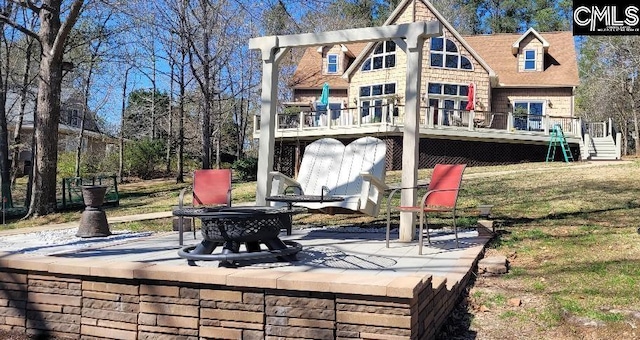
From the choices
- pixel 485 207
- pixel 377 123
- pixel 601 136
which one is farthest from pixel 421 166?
pixel 485 207

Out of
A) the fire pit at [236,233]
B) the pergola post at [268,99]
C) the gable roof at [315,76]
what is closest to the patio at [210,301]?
the fire pit at [236,233]

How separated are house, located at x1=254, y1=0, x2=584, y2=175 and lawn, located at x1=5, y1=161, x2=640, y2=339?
30.9ft

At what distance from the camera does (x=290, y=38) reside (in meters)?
6.58

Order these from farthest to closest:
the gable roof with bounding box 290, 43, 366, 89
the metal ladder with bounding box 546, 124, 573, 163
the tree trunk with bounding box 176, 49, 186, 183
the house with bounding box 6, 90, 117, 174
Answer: the house with bounding box 6, 90, 117, 174 < the gable roof with bounding box 290, 43, 366, 89 < the tree trunk with bounding box 176, 49, 186, 183 < the metal ladder with bounding box 546, 124, 573, 163

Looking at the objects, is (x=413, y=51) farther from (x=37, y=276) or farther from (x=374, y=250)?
(x=37, y=276)

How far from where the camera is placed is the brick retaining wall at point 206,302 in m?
2.50

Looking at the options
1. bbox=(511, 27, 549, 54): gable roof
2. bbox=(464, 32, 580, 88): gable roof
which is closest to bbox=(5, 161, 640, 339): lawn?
bbox=(464, 32, 580, 88): gable roof

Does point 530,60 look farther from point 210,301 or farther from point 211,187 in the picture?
point 210,301

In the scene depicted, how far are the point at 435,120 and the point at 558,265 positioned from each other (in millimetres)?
15225

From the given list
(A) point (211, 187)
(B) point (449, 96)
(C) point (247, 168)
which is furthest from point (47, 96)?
(B) point (449, 96)

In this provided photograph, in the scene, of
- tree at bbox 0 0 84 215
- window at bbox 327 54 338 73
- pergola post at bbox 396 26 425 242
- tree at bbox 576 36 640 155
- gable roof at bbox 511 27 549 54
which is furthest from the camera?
tree at bbox 576 36 640 155

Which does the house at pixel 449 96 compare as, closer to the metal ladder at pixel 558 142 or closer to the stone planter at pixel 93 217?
the metal ladder at pixel 558 142

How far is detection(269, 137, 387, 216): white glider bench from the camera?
6.11 m

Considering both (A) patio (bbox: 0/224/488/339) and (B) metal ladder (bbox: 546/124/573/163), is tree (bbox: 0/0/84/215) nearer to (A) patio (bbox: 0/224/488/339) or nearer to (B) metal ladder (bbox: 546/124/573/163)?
(A) patio (bbox: 0/224/488/339)
